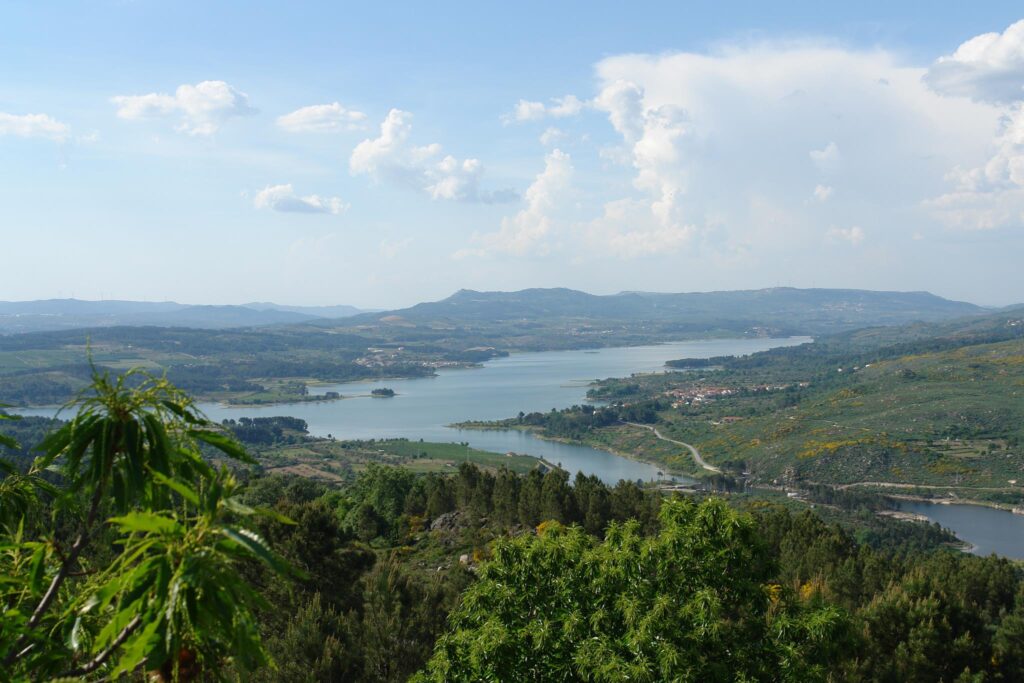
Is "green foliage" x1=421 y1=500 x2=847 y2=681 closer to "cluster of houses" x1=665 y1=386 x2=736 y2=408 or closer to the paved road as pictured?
the paved road

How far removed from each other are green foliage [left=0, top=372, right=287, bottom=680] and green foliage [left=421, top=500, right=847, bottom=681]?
4671 millimetres

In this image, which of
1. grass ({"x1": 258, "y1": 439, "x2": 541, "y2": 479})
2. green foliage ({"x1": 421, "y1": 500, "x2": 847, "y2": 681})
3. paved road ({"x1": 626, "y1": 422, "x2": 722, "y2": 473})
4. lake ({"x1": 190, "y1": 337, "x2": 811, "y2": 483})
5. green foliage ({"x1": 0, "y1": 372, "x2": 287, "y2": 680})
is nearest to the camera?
green foliage ({"x1": 0, "y1": 372, "x2": 287, "y2": 680})

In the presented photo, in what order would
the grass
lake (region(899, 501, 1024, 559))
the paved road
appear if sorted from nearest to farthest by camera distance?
lake (region(899, 501, 1024, 559)) < the grass < the paved road

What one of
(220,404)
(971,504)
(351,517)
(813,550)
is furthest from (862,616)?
(220,404)

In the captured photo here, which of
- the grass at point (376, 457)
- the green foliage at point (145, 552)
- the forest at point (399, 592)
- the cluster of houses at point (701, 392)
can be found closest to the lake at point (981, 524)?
the forest at point (399, 592)

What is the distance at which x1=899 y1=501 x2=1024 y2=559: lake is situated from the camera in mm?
39062

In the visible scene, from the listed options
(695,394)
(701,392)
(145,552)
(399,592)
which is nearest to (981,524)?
(399,592)

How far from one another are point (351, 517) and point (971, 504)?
4441cm

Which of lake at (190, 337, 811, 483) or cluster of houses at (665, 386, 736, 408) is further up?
cluster of houses at (665, 386, 736, 408)

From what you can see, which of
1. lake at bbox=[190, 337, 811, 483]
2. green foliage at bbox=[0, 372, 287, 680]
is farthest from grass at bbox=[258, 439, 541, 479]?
green foliage at bbox=[0, 372, 287, 680]

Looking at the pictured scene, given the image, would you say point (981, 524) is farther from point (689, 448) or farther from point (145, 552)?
point (145, 552)

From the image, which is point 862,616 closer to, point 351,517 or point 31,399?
point 351,517

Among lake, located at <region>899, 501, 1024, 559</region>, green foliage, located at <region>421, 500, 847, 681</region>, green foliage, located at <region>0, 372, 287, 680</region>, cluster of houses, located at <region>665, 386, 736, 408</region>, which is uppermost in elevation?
green foliage, located at <region>0, 372, 287, 680</region>

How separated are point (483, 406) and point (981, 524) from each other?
207 feet
